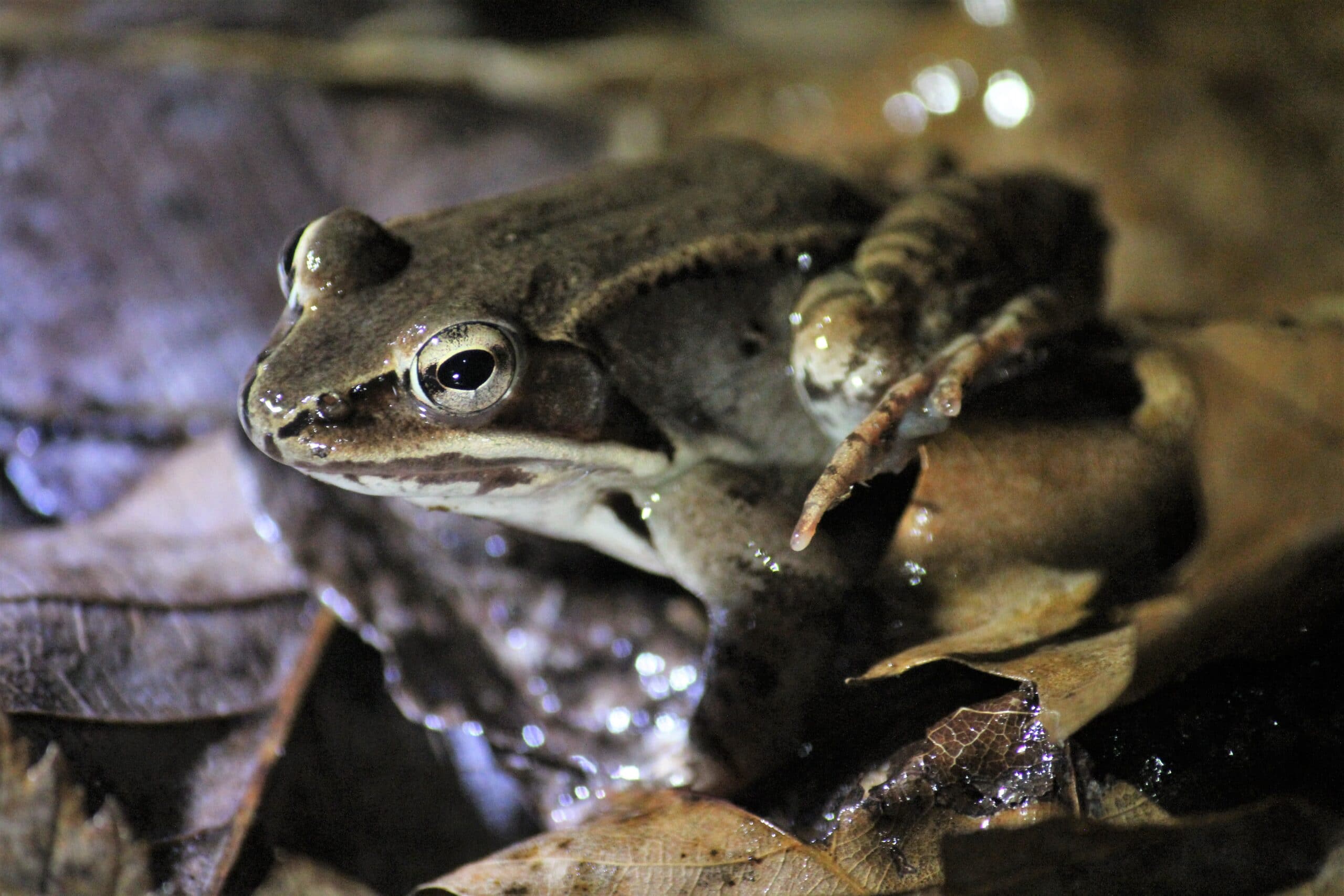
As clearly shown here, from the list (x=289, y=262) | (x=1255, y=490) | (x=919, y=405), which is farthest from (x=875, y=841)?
(x=289, y=262)

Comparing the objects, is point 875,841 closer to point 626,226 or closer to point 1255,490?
point 1255,490

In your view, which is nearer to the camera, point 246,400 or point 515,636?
Answer: point 246,400

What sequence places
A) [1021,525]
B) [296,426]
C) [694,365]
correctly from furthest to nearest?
[694,365], [1021,525], [296,426]

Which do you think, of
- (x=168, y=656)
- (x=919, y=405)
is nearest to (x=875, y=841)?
(x=919, y=405)

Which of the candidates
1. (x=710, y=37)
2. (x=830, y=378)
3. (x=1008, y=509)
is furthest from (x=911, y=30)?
(x=1008, y=509)

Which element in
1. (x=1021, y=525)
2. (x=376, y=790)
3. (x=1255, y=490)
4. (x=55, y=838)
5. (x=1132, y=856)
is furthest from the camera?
(x=1255, y=490)

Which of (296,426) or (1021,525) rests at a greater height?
(296,426)

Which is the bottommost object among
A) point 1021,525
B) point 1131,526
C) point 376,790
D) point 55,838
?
point 376,790

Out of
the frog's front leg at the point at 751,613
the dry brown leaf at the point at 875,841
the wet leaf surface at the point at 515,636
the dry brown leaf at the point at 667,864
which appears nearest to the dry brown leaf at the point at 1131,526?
the dry brown leaf at the point at 875,841

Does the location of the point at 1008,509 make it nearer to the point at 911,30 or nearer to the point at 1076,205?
the point at 1076,205
